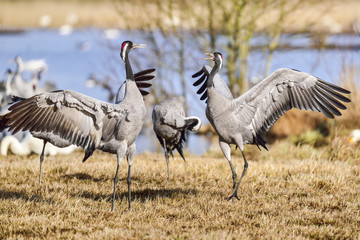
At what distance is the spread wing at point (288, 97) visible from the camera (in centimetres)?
566

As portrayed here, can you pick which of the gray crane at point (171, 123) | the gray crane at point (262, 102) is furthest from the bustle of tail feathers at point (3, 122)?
the gray crane at point (171, 123)

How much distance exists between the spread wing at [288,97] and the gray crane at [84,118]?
4.40 ft

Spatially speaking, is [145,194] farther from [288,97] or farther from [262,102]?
[288,97]

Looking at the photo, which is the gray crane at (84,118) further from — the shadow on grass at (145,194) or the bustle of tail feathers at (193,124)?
the bustle of tail feathers at (193,124)

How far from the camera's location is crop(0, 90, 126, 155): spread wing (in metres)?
5.04

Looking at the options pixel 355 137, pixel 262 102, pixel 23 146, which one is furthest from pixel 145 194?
pixel 355 137

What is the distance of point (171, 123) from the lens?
7.41 m

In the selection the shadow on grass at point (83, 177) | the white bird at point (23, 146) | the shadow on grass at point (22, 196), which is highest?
the white bird at point (23, 146)

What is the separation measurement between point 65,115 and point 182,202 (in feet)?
5.90

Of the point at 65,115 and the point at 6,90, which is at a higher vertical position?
the point at 6,90

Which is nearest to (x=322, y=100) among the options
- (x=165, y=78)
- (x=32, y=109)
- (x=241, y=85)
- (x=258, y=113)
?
(x=258, y=113)

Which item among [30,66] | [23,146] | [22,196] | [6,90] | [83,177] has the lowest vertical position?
[22,196]

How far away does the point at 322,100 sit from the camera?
577 cm

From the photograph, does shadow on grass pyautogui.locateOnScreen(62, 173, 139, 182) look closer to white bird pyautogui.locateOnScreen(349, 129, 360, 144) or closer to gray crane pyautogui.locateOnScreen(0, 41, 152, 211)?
gray crane pyautogui.locateOnScreen(0, 41, 152, 211)
